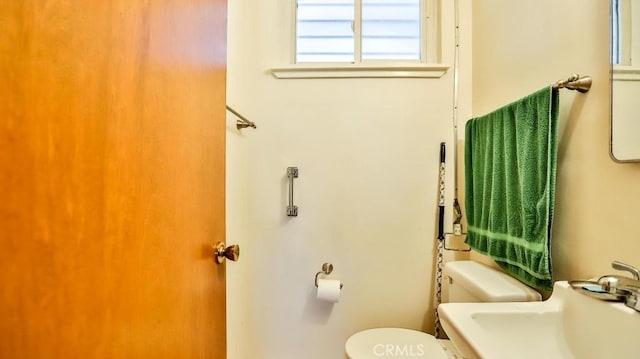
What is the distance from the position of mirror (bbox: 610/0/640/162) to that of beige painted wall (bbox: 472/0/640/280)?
45 millimetres

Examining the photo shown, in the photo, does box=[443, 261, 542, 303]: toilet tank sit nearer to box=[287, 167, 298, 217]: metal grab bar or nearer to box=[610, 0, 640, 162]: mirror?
box=[610, 0, 640, 162]: mirror

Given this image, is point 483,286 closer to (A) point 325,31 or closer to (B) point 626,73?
(B) point 626,73

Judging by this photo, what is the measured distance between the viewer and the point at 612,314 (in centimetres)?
73

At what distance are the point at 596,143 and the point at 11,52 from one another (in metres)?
1.31

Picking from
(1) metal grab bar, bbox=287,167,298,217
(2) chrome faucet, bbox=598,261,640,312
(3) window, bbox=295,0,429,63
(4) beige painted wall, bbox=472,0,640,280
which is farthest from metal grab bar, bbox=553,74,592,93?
(1) metal grab bar, bbox=287,167,298,217

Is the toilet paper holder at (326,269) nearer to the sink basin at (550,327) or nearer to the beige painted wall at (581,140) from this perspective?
the sink basin at (550,327)

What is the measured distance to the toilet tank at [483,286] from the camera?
3.50ft

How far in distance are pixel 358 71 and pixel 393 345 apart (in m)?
1.40

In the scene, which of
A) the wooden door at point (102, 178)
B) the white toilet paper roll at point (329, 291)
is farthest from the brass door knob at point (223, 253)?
the white toilet paper roll at point (329, 291)

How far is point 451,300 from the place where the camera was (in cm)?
146

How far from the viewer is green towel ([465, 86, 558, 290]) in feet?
3.25

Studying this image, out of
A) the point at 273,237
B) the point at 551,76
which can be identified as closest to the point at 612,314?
the point at 551,76

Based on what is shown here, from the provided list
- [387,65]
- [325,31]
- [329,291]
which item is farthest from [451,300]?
[325,31]

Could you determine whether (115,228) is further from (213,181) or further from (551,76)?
(551,76)
